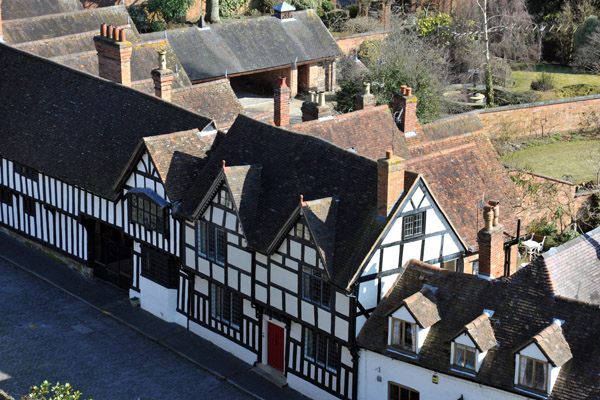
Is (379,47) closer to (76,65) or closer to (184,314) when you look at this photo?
(76,65)

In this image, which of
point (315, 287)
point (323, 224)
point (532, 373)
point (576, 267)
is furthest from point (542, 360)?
point (323, 224)

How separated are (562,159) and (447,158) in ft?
53.9

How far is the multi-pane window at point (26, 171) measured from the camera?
36.8m

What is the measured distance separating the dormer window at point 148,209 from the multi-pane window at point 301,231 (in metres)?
5.43

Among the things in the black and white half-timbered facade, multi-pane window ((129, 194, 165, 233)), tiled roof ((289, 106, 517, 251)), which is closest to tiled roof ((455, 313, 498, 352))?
the black and white half-timbered facade

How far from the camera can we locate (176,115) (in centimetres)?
3403

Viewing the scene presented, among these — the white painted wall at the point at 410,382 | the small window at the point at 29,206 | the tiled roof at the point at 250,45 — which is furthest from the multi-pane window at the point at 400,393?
the tiled roof at the point at 250,45

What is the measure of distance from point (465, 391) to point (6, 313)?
1507 centimetres

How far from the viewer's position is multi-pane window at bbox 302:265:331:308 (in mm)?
27969

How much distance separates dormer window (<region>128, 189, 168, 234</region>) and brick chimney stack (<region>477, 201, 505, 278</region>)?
969 cm

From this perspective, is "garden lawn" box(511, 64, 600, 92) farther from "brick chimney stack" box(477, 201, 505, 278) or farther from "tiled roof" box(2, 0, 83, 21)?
"brick chimney stack" box(477, 201, 505, 278)

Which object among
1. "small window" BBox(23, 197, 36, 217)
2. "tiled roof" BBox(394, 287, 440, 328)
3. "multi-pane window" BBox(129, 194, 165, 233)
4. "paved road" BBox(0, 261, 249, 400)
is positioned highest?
"multi-pane window" BBox(129, 194, 165, 233)

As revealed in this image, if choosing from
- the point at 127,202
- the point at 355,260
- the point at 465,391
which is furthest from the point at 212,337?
the point at 465,391

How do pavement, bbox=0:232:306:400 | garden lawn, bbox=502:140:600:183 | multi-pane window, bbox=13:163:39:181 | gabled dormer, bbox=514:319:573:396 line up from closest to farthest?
gabled dormer, bbox=514:319:573:396
pavement, bbox=0:232:306:400
multi-pane window, bbox=13:163:39:181
garden lawn, bbox=502:140:600:183
